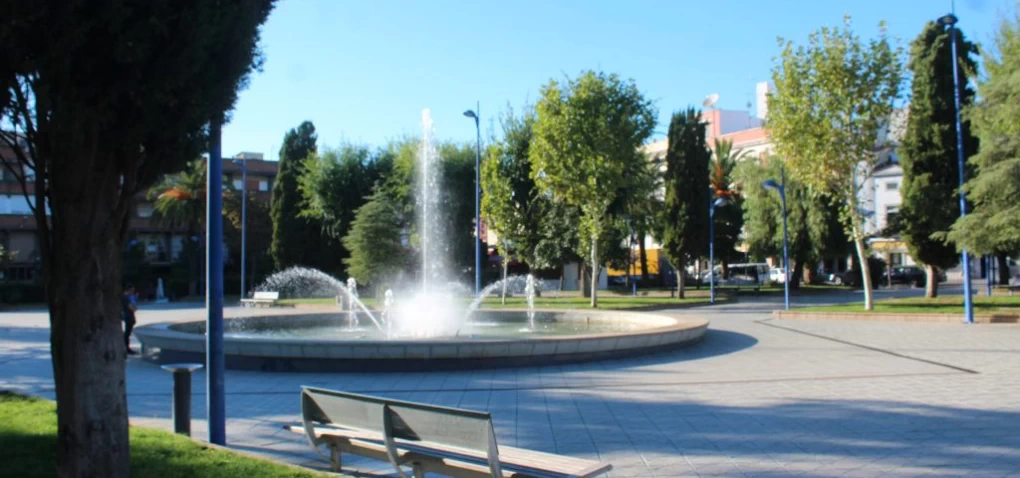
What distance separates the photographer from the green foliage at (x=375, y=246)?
42.1m

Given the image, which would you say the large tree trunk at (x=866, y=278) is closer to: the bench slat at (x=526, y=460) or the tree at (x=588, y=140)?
the tree at (x=588, y=140)

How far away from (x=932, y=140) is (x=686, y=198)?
44.6 feet

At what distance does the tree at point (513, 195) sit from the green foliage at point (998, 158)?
64.4 feet

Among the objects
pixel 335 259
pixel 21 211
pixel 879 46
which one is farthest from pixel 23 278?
pixel 879 46

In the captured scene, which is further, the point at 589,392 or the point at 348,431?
the point at 589,392

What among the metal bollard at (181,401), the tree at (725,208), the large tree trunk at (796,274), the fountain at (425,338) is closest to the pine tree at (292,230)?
the fountain at (425,338)

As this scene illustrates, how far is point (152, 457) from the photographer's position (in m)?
6.51

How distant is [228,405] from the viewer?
9.94 metres

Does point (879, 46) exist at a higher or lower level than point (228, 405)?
higher

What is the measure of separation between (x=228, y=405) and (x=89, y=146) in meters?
5.59

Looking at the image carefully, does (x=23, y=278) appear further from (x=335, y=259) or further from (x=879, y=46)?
(x=879, y=46)

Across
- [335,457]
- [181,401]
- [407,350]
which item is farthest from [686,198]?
[335,457]

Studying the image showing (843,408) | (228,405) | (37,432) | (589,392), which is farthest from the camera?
(589,392)

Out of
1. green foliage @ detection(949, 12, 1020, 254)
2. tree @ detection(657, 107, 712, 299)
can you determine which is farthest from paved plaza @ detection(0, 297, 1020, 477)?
tree @ detection(657, 107, 712, 299)
